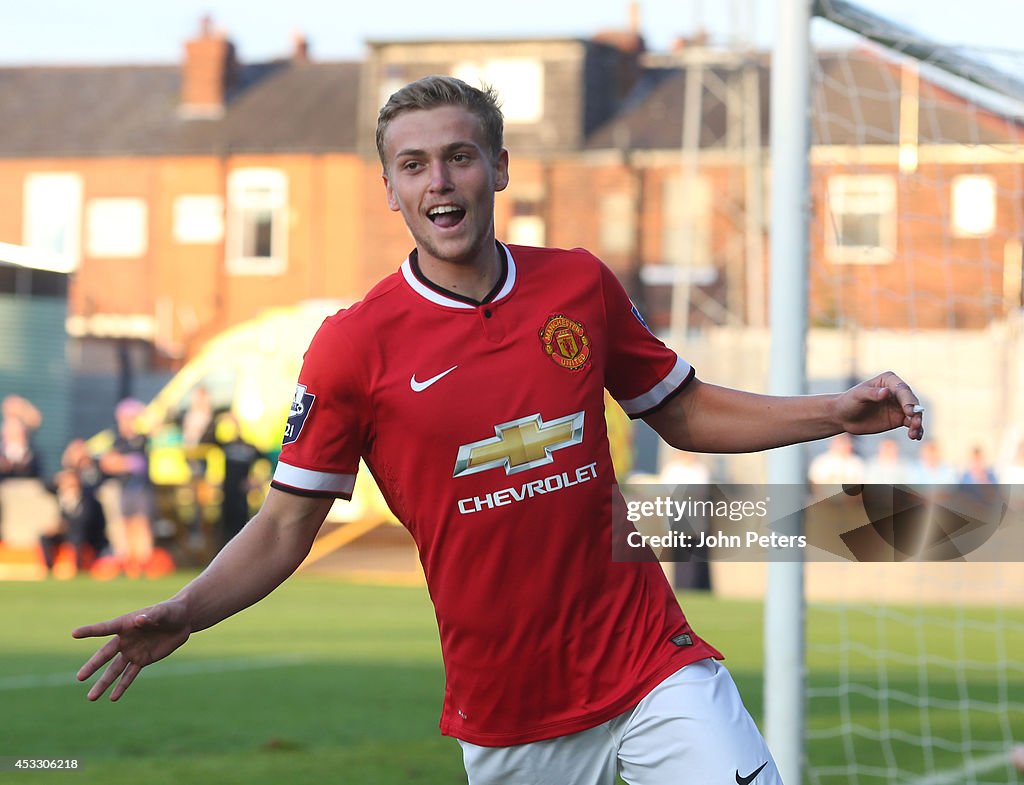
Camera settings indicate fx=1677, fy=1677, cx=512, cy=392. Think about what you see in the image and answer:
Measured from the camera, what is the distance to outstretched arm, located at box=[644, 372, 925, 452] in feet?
12.2

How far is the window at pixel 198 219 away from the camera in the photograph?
45.6 meters

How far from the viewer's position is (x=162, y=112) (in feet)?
155

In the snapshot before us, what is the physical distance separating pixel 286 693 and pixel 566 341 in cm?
686

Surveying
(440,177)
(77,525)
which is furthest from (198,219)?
(440,177)

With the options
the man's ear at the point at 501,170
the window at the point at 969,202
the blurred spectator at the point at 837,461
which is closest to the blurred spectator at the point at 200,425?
the blurred spectator at the point at 837,461

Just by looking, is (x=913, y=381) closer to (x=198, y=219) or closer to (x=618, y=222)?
(x=618, y=222)

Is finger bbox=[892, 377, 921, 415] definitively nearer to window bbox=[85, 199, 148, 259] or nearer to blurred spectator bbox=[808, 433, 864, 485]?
blurred spectator bbox=[808, 433, 864, 485]

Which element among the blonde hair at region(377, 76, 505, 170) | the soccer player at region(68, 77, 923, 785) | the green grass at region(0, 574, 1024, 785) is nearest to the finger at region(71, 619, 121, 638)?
the soccer player at region(68, 77, 923, 785)

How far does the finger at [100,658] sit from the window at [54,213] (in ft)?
145

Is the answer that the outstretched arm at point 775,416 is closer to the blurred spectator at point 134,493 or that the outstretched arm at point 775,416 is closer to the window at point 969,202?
the window at point 969,202

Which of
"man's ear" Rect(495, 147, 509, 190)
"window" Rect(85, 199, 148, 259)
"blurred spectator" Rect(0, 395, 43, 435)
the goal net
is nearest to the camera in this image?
"man's ear" Rect(495, 147, 509, 190)

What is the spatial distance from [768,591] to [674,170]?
37061mm

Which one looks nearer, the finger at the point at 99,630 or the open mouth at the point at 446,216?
the finger at the point at 99,630

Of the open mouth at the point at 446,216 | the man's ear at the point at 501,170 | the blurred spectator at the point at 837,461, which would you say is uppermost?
the man's ear at the point at 501,170
